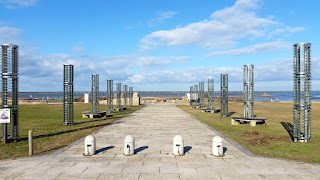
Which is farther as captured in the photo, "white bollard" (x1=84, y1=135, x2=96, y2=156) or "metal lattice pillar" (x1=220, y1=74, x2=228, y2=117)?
"metal lattice pillar" (x1=220, y1=74, x2=228, y2=117)

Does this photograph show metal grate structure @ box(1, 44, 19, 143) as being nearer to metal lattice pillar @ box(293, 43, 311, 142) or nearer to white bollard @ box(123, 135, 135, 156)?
white bollard @ box(123, 135, 135, 156)

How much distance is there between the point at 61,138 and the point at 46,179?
6647mm

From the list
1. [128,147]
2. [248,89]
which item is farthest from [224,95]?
[128,147]

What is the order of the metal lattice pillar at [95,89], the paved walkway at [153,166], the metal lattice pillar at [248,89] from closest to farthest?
the paved walkway at [153,166] < the metal lattice pillar at [248,89] < the metal lattice pillar at [95,89]

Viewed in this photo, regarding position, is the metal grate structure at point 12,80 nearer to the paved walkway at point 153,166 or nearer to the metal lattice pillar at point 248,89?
the paved walkway at point 153,166

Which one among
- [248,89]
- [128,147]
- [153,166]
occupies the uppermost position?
[248,89]

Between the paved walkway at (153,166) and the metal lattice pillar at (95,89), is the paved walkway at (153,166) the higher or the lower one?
the lower one

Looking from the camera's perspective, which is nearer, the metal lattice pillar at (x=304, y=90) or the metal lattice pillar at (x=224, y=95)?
the metal lattice pillar at (x=304, y=90)

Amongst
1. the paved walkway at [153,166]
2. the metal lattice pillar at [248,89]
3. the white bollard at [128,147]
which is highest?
the metal lattice pillar at [248,89]

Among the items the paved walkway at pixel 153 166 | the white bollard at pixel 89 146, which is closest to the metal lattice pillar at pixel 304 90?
the paved walkway at pixel 153 166

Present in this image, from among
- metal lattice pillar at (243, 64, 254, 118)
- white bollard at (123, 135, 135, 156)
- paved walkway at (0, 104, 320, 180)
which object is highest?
metal lattice pillar at (243, 64, 254, 118)

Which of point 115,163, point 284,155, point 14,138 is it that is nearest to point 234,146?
point 284,155

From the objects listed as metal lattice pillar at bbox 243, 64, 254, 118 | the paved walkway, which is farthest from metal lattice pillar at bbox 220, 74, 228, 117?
the paved walkway

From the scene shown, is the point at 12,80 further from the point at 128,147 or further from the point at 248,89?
the point at 248,89
